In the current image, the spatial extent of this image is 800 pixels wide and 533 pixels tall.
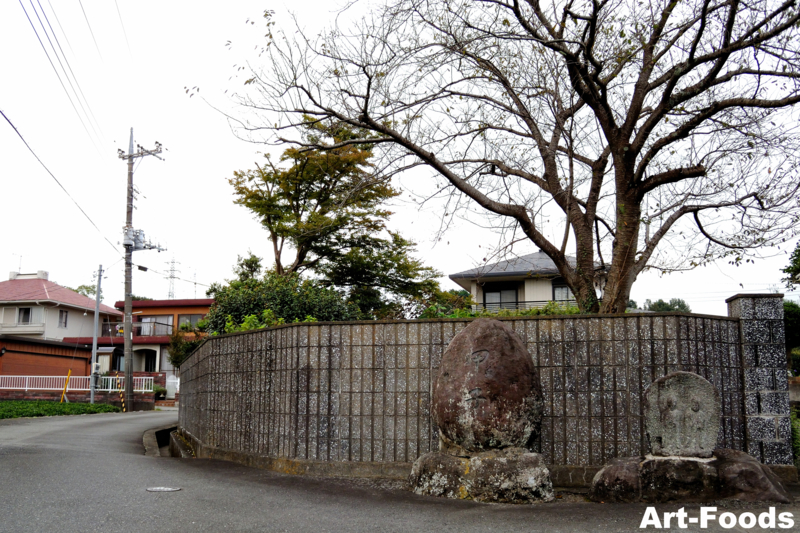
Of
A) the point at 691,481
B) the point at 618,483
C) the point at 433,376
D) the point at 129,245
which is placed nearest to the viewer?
the point at 691,481

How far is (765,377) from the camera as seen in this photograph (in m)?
A: 7.13

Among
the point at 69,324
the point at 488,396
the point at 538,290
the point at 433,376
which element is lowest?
the point at 488,396

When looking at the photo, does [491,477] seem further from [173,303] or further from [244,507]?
[173,303]

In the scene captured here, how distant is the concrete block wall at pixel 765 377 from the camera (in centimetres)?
696

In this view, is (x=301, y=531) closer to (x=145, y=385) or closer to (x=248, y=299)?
(x=248, y=299)

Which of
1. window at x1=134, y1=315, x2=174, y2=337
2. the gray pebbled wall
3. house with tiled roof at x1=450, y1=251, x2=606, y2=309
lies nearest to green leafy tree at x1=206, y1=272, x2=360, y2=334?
the gray pebbled wall

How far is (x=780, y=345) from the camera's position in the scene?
7180 mm

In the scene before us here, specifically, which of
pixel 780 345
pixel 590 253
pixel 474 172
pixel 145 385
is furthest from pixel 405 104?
pixel 145 385

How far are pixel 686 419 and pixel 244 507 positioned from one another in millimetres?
4271

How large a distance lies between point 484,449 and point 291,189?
712 inches

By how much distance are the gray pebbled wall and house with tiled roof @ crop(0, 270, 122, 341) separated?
36.2 metres

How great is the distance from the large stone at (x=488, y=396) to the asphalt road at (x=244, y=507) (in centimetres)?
66

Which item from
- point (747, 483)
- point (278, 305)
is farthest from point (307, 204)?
point (747, 483)

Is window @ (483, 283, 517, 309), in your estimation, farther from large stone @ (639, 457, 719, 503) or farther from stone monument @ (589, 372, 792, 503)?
large stone @ (639, 457, 719, 503)
